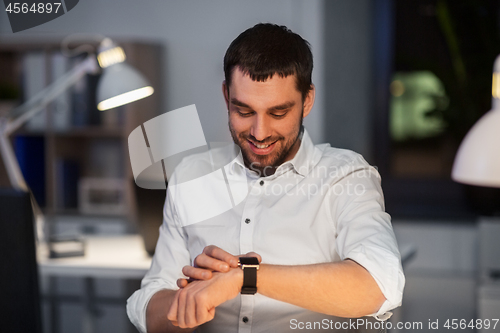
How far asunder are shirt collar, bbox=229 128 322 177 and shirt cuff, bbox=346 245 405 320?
0.85ft

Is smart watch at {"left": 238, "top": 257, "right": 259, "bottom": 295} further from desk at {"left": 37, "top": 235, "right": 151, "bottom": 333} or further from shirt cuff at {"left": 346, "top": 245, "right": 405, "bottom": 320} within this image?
desk at {"left": 37, "top": 235, "right": 151, "bottom": 333}

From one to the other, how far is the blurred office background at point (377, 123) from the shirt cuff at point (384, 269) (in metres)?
1.35

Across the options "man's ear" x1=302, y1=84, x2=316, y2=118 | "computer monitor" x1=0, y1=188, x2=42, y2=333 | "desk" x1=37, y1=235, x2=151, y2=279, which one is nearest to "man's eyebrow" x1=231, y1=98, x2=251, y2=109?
"man's ear" x1=302, y1=84, x2=316, y2=118

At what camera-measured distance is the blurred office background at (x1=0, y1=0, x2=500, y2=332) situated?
246cm

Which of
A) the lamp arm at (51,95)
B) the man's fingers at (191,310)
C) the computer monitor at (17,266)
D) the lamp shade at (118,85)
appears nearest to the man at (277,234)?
the man's fingers at (191,310)

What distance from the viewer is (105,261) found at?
198 centimetres

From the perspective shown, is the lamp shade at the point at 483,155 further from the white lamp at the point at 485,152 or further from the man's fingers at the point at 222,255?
the man's fingers at the point at 222,255

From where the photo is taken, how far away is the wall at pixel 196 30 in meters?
1.14

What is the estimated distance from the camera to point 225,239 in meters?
1.11

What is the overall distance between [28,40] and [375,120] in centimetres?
191

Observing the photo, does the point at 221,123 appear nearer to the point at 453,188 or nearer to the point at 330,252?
the point at 330,252

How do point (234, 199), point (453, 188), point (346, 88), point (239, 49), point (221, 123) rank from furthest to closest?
point (453, 188)
point (346, 88)
point (234, 199)
point (221, 123)
point (239, 49)

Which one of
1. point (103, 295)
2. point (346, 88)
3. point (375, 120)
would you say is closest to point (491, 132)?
point (346, 88)

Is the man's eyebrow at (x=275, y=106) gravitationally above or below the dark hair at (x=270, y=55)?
below
